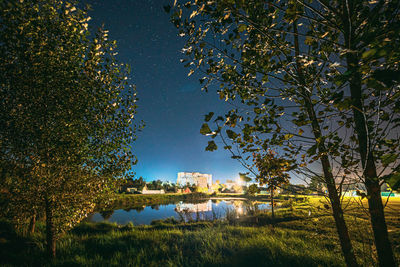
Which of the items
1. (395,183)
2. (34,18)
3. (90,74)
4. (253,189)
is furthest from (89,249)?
(395,183)

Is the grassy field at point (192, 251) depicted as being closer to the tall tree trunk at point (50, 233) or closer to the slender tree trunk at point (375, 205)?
the tall tree trunk at point (50, 233)

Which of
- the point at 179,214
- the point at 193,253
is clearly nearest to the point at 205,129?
the point at 193,253

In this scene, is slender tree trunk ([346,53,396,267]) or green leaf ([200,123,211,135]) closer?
green leaf ([200,123,211,135])

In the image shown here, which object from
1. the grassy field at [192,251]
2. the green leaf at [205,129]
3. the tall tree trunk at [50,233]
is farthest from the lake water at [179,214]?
the green leaf at [205,129]

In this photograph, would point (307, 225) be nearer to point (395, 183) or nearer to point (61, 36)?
point (395, 183)

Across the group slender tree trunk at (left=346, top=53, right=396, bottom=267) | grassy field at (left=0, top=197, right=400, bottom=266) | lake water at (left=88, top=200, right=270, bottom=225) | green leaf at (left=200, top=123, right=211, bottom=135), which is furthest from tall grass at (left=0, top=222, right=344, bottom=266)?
lake water at (left=88, top=200, right=270, bottom=225)

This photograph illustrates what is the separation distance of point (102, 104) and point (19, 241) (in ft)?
26.2

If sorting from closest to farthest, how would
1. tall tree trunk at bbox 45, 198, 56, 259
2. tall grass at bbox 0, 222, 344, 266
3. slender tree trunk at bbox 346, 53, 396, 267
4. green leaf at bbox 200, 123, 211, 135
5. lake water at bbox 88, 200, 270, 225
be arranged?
green leaf at bbox 200, 123, 211, 135 → slender tree trunk at bbox 346, 53, 396, 267 → tall grass at bbox 0, 222, 344, 266 → tall tree trunk at bbox 45, 198, 56, 259 → lake water at bbox 88, 200, 270, 225

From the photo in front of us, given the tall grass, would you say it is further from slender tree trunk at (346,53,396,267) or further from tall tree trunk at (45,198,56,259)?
slender tree trunk at (346,53,396,267)

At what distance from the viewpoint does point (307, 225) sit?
10.4 metres

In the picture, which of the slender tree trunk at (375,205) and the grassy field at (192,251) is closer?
the slender tree trunk at (375,205)

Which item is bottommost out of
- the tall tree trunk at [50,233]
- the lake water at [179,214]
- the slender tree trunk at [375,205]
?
the lake water at [179,214]

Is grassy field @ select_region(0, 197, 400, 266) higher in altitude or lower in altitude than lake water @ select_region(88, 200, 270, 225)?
higher

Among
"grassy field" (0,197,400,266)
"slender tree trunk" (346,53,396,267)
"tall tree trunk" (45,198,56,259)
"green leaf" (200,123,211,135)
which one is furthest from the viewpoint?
"tall tree trunk" (45,198,56,259)
